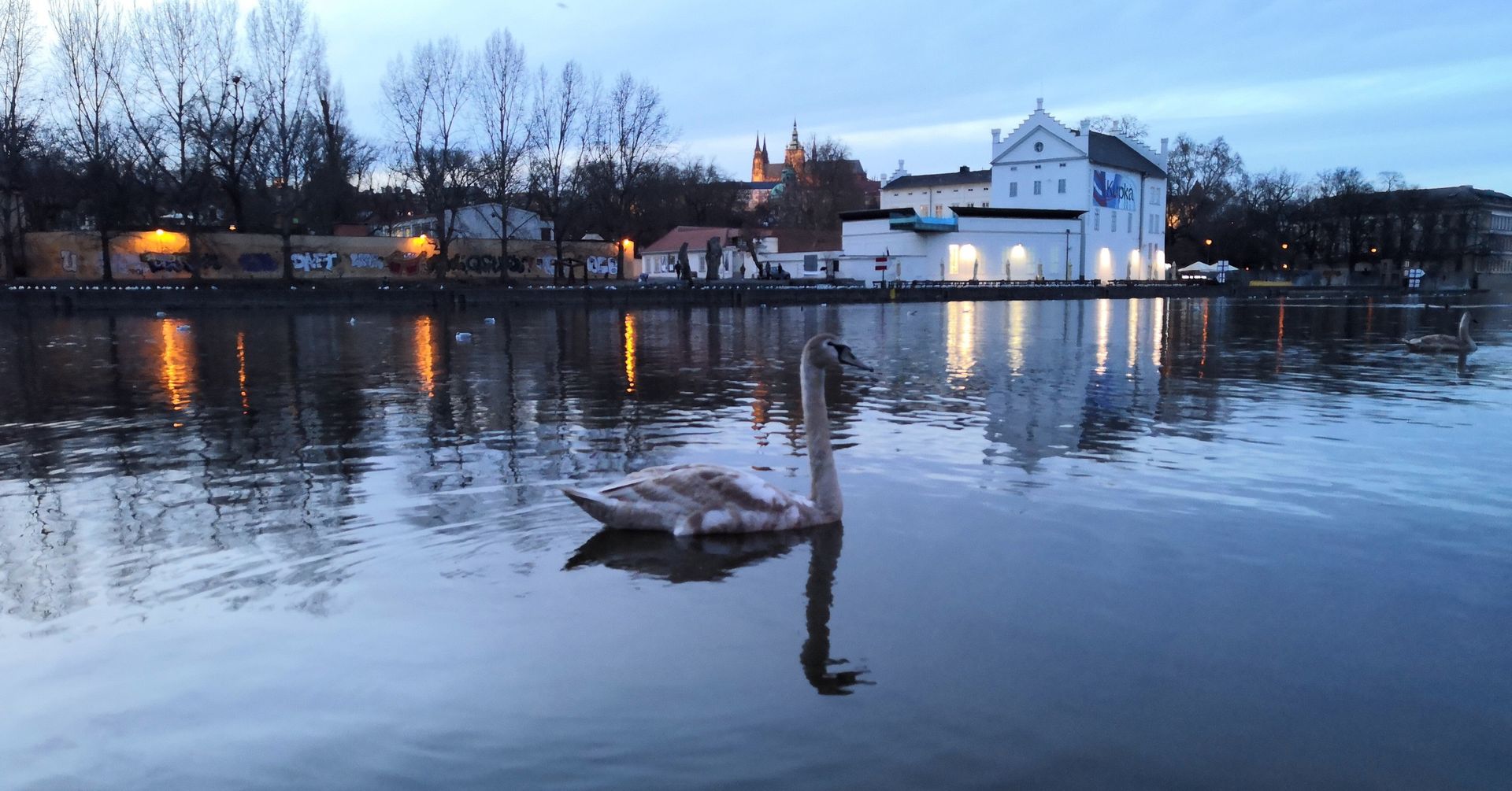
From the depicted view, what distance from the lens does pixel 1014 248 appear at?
7675 cm

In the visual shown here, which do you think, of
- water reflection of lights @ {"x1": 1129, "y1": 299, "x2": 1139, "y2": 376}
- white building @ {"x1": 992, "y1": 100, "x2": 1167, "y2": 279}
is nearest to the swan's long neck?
water reflection of lights @ {"x1": 1129, "y1": 299, "x2": 1139, "y2": 376}

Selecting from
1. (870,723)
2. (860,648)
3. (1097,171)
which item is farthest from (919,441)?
(1097,171)

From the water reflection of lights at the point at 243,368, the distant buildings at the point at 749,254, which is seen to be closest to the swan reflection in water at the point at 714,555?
the water reflection of lights at the point at 243,368

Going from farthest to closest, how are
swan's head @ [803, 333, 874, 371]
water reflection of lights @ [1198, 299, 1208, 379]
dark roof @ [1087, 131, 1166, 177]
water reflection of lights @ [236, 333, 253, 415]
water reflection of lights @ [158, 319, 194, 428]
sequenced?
1. dark roof @ [1087, 131, 1166, 177]
2. water reflection of lights @ [1198, 299, 1208, 379]
3. water reflection of lights @ [158, 319, 194, 428]
4. water reflection of lights @ [236, 333, 253, 415]
5. swan's head @ [803, 333, 874, 371]

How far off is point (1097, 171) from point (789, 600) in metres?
82.0

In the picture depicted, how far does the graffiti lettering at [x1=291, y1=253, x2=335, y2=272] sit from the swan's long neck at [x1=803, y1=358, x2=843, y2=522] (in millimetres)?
55341

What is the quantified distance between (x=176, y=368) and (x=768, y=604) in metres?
16.7

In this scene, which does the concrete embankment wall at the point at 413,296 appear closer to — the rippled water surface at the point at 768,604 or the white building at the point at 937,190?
the rippled water surface at the point at 768,604

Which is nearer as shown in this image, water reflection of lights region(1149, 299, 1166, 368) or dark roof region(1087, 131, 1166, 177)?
water reflection of lights region(1149, 299, 1166, 368)

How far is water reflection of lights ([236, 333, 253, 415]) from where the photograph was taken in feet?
43.9

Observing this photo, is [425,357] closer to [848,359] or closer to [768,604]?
[848,359]

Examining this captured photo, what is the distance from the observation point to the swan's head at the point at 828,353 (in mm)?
7062

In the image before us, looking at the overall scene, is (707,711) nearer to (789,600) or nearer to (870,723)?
(870,723)

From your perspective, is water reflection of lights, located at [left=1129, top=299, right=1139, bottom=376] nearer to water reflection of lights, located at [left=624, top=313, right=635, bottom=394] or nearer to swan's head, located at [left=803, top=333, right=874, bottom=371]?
water reflection of lights, located at [left=624, top=313, right=635, bottom=394]
